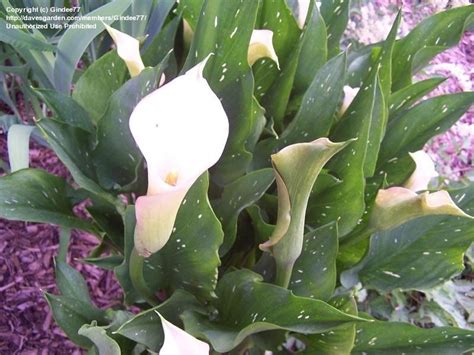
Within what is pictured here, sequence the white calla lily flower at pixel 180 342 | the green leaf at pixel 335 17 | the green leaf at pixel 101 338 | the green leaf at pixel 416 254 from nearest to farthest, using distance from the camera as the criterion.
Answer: the white calla lily flower at pixel 180 342 → the green leaf at pixel 101 338 → the green leaf at pixel 416 254 → the green leaf at pixel 335 17

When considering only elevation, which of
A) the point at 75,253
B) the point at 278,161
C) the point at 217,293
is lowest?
the point at 75,253

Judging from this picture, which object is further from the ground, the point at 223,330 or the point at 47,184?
the point at 47,184

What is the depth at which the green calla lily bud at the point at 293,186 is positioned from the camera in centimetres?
39

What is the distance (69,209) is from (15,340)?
281 millimetres

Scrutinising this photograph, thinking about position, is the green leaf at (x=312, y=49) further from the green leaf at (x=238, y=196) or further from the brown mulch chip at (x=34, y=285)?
the brown mulch chip at (x=34, y=285)

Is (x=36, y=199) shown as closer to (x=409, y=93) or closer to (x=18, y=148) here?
(x=18, y=148)

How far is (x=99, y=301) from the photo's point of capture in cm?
90

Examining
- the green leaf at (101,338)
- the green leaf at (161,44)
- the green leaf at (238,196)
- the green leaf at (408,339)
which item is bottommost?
the green leaf at (408,339)

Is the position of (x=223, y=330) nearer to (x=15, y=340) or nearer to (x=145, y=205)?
(x=145, y=205)

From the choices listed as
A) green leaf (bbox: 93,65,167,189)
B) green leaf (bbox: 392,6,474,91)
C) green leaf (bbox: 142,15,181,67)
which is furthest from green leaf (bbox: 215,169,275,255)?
green leaf (bbox: 392,6,474,91)

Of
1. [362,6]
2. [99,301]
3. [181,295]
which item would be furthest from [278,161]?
[362,6]

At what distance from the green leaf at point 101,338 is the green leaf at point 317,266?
21 centimetres

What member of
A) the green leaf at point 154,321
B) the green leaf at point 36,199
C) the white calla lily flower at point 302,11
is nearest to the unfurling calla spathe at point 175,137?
the green leaf at point 154,321

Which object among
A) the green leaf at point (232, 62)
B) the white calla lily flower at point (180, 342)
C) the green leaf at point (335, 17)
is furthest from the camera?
the green leaf at point (335, 17)
